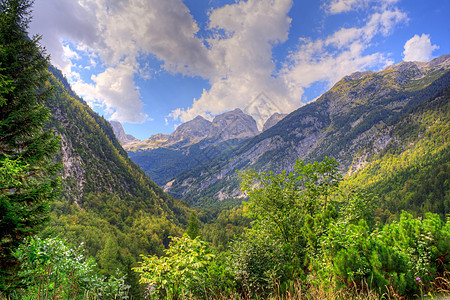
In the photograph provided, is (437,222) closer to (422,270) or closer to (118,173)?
(422,270)

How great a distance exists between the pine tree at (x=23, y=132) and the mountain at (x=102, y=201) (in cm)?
7231

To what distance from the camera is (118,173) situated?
554 feet

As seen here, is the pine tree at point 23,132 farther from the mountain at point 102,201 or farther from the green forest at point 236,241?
the mountain at point 102,201

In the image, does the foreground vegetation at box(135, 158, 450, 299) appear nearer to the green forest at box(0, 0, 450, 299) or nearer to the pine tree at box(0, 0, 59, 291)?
the green forest at box(0, 0, 450, 299)

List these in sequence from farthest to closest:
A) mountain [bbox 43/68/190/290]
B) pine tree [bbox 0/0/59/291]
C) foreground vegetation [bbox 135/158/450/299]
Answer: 1. mountain [bbox 43/68/190/290]
2. pine tree [bbox 0/0/59/291]
3. foreground vegetation [bbox 135/158/450/299]

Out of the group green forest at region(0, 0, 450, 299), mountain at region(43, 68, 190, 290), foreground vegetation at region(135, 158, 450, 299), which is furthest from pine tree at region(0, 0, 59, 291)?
mountain at region(43, 68, 190, 290)

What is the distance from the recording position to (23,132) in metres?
9.23

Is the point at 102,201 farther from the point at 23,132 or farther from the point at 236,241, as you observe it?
the point at 236,241

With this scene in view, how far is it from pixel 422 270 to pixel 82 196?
15912cm

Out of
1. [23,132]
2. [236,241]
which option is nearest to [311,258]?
[236,241]

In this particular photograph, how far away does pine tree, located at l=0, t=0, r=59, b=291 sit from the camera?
7.82 m

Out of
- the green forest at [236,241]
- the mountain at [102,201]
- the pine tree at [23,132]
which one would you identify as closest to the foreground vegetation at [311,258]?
the green forest at [236,241]

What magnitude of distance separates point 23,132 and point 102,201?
148m

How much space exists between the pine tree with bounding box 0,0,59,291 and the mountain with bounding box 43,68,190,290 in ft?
237
